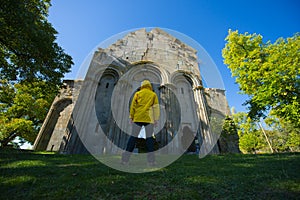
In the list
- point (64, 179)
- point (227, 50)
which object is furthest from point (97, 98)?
point (227, 50)

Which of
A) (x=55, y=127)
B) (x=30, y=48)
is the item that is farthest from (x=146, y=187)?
(x=55, y=127)

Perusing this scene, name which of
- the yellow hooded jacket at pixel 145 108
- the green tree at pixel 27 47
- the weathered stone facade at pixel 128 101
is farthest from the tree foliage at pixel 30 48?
the yellow hooded jacket at pixel 145 108

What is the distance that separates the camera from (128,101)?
1117cm

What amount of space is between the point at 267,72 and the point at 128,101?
35.9 ft

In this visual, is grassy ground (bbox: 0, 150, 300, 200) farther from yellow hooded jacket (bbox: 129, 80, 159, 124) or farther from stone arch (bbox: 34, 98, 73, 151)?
stone arch (bbox: 34, 98, 73, 151)

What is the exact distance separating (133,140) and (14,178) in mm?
2426

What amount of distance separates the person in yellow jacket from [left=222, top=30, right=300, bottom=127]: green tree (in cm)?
949

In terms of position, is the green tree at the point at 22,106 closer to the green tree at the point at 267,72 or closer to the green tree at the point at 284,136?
the green tree at the point at 267,72

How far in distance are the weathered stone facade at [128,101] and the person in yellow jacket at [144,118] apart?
606 cm

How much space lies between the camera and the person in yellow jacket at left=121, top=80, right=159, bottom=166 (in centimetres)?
373

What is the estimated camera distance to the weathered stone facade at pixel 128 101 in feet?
32.2

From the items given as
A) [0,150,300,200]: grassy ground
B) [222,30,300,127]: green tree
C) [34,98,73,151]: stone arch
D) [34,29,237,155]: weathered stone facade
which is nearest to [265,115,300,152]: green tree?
[222,30,300,127]: green tree

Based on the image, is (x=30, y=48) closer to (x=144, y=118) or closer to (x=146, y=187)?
(x=144, y=118)

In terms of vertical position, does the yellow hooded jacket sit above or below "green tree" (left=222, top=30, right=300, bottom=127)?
below
